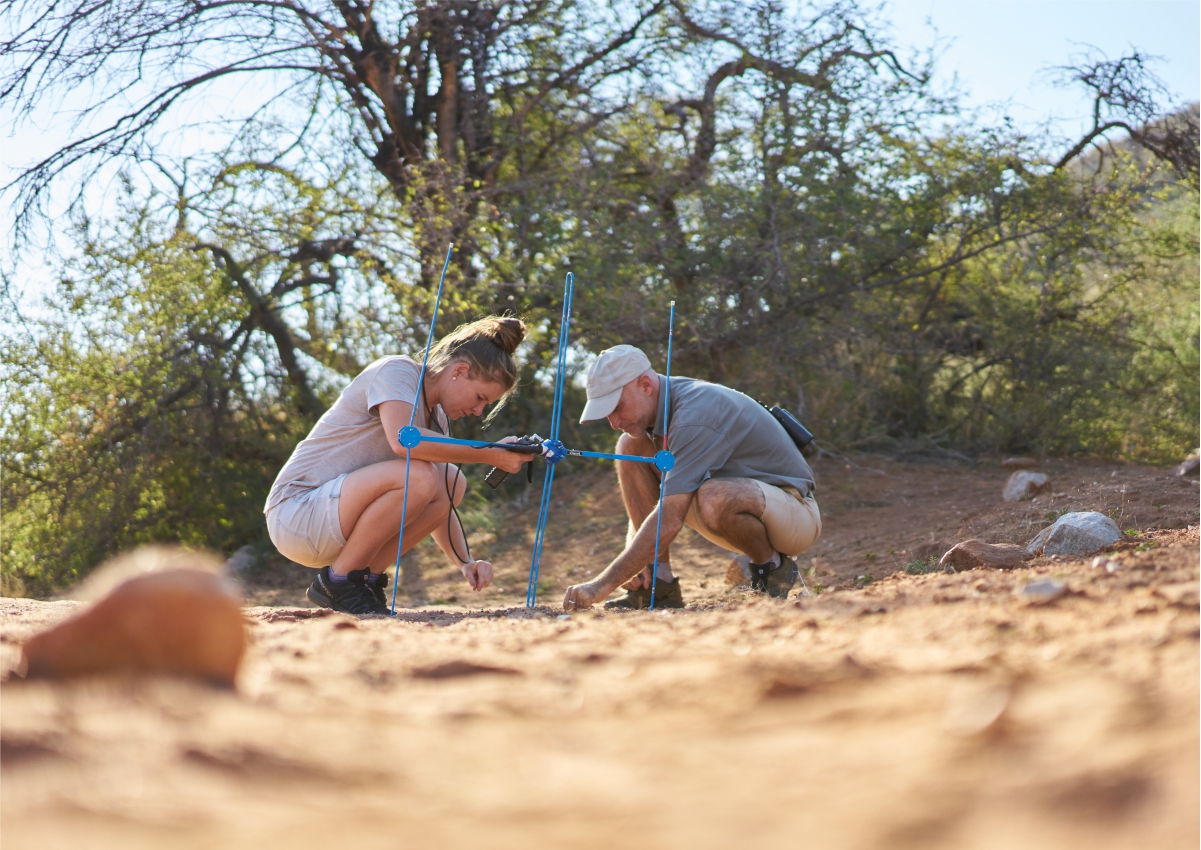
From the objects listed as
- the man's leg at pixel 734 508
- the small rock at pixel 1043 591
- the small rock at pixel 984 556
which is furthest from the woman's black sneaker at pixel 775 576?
the small rock at pixel 1043 591

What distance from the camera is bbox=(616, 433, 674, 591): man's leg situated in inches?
169

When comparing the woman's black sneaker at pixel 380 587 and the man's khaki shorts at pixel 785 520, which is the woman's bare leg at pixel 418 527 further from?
the man's khaki shorts at pixel 785 520

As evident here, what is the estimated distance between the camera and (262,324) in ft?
26.6

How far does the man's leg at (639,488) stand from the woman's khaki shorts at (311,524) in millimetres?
1277

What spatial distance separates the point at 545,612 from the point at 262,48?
6278 mm

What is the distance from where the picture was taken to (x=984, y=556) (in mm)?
3590

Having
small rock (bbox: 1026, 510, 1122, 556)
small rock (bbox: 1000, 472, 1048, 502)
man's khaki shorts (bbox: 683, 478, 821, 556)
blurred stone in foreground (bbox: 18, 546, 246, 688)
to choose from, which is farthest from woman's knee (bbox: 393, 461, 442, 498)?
small rock (bbox: 1000, 472, 1048, 502)

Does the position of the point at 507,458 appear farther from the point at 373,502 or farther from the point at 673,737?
the point at 673,737

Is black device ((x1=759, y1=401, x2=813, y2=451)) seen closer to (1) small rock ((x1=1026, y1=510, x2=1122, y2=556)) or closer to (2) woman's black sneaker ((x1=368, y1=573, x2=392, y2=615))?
(1) small rock ((x1=1026, y1=510, x2=1122, y2=556))

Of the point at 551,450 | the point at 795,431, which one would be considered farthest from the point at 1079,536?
the point at 551,450

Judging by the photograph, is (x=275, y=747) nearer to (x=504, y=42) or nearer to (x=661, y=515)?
(x=661, y=515)

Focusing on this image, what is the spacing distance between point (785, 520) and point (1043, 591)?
190 centimetres

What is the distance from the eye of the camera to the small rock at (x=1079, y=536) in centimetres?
370

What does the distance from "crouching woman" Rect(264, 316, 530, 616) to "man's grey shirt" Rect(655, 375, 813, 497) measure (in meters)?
0.65
